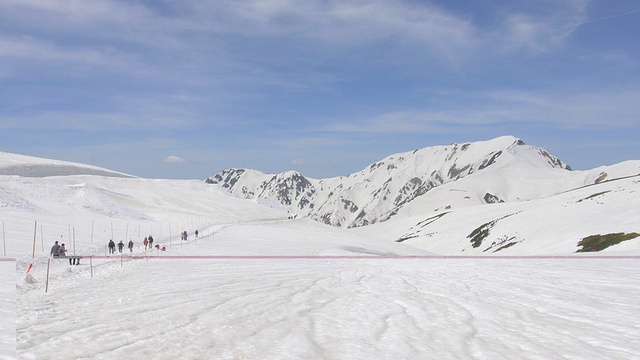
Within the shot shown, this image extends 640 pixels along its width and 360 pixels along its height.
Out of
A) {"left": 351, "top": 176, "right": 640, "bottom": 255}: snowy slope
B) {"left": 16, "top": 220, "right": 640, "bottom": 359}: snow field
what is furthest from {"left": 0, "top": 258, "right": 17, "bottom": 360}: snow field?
{"left": 351, "top": 176, "right": 640, "bottom": 255}: snowy slope

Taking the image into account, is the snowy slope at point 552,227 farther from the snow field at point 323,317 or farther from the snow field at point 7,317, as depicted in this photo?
the snow field at point 7,317

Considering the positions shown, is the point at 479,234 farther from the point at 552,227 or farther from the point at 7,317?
the point at 7,317

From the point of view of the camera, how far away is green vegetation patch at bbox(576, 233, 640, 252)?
66438 mm

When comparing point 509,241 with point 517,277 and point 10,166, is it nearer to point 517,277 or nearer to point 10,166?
point 517,277

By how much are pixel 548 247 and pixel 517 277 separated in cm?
5999

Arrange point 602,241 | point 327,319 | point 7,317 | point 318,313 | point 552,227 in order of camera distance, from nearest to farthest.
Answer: point 7,317 < point 327,319 < point 318,313 < point 602,241 < point 552,227

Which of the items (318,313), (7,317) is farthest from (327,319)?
(7,317)

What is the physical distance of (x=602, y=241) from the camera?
6875 cm

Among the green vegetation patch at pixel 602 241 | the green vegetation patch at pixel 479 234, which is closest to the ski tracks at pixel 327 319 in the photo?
the green vegetation patch at pixel 602 241

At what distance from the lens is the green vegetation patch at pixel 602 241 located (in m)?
66.4

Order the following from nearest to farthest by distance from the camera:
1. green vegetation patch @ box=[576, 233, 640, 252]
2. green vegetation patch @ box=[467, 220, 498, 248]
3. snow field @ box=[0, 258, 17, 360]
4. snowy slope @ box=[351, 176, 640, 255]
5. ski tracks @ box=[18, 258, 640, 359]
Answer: snow field @ box=[0, 258, 17, 360], ski tracks @ box=[18, 258, 640, 359], green vegetation patch @ box=[576, 233, 640, 252], snowy slope @ box=[351, 176, 640, 255], green vegetation patch @ box=[467, 220, 498, 248]

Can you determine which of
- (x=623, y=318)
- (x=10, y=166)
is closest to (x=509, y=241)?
(x=623, y=318)

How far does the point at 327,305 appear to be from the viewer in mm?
18391

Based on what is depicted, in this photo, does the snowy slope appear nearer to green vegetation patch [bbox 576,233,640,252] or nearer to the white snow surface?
green vegetation patch [bbox 576,233,640,252]
